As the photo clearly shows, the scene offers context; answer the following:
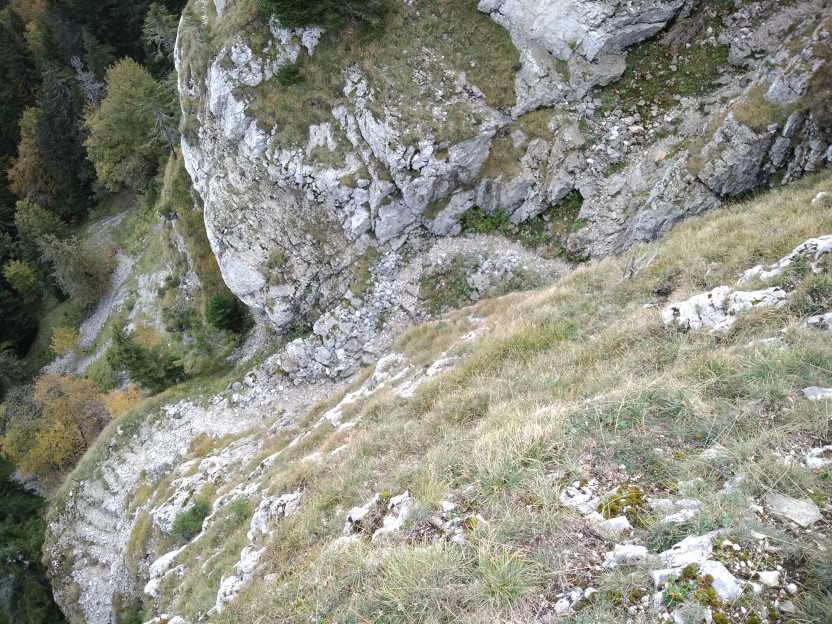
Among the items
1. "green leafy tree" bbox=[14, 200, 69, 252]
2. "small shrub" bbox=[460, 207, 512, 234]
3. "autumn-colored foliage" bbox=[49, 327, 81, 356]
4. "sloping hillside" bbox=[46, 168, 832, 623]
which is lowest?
"sloping hillside" bbox=[46, 168, 832, 623]

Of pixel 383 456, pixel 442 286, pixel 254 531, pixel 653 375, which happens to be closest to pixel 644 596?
pixel 653 375

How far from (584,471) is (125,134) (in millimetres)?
54224

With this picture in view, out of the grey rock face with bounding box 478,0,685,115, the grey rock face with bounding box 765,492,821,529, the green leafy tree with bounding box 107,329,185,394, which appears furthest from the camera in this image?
the green leafy tree with bounding box 107,329,185,394

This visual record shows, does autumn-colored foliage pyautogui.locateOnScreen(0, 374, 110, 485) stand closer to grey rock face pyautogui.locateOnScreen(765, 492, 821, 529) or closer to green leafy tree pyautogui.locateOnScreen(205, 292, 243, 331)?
green leafy tree pyautogui.locateOnScreen(205, 292, 243, 331)

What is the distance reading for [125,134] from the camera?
44781 mm

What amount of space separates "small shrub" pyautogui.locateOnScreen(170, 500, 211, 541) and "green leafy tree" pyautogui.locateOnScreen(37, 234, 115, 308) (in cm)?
3619

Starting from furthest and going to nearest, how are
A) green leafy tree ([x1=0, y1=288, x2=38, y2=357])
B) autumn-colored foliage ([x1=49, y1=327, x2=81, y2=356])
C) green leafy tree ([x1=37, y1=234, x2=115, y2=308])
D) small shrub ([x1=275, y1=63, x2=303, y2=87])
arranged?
green leafy tree ([x1=0, y1=288, x2=38, y2=357])
green leafy tree ([x1=37, y1=234, x2=115, y2=308])
autumn-colored foliage ([x1=49, y1=327, x2=81, y2=356])
small shrub ([x1=275, y1=63, x2=303, y2=87])

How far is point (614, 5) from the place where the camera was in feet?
69.1

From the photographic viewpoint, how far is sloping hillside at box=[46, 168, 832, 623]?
4.21m

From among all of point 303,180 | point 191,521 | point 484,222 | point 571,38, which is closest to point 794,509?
point 191,521

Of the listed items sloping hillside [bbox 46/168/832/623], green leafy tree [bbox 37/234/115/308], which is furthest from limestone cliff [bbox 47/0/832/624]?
green leafy tree [bbox 37/234/115/308]

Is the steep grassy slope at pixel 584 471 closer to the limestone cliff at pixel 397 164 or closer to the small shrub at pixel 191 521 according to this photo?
the small shrub at pixel 191 521

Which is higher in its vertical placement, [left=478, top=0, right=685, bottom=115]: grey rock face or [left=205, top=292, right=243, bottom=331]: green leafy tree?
[left=478, top=0, right=685, bottom=115]: grey rock face

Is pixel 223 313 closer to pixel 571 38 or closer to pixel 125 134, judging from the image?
pixel 571 38
